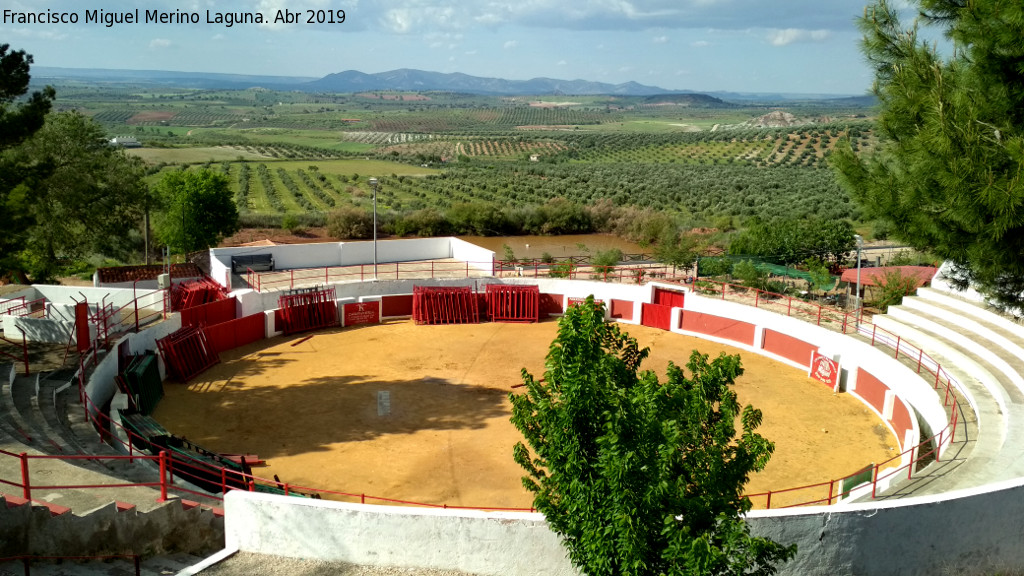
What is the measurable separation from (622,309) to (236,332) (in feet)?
41.7

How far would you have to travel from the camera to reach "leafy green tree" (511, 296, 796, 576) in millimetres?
7789

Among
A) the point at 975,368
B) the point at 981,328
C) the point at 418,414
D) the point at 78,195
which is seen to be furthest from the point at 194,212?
the point at 975,368

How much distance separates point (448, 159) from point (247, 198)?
49.6 metres

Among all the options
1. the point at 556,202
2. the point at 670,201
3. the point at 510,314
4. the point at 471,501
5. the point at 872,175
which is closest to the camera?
the point at 872,175

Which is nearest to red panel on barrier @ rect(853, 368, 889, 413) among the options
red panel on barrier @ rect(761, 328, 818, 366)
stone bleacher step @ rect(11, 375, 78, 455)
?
red panel on barrier @ rect(761, 328, 818, 366)

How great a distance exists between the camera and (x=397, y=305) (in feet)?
94.2

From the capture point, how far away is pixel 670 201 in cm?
6262

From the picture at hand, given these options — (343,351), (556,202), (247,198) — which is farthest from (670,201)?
(343,351)

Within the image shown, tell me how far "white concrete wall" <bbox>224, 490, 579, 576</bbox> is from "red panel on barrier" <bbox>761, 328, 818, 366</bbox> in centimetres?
1560

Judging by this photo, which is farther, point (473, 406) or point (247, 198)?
point (247, 198)

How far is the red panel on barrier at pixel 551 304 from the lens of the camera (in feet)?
97.0

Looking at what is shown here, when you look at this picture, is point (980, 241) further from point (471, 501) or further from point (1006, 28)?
point (471, 501)

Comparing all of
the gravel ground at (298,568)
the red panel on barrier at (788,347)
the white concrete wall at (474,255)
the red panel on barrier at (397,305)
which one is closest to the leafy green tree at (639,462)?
the gravel ground at (298,568)

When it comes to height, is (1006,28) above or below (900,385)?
above
